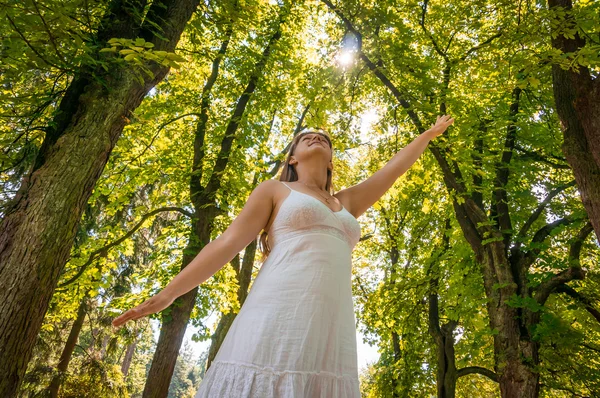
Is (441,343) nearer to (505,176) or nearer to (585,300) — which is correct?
(585,300)

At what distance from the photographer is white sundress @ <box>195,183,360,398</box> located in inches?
56.1

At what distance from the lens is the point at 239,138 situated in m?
8.76

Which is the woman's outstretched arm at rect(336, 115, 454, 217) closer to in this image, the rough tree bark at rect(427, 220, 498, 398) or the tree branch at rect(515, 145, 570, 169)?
the tree branch at rect(515, 145, 570, 169)

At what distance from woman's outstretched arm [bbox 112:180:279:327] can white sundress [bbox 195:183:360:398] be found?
101 millimetres

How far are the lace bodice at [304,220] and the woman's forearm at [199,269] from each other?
0.26 metres

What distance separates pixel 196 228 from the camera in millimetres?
8070

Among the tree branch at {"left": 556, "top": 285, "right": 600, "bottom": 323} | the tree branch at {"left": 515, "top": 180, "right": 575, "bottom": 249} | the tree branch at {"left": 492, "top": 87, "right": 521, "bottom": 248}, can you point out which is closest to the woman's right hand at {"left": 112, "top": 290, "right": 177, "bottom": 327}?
the tree branch at {"left": 515, "top": 180, "right": 575, "bottom": 249}

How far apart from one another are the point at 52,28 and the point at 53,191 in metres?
1.08

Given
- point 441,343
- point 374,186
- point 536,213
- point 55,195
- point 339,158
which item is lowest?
point 55,195

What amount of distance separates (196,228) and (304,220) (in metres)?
6.59

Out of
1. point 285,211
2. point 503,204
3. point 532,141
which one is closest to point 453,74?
point 532,141

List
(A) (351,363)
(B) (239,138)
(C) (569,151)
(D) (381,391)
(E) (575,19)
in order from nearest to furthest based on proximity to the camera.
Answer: (A) (351,363), (E) (575,19), (C) (569,151), (B) (239,138), (D) (381,391)

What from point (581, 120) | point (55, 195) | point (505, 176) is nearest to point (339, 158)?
point (505, 176)

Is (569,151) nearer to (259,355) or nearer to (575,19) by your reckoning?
(575,19)
